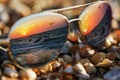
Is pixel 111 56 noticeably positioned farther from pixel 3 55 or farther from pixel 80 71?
pixel 3 55

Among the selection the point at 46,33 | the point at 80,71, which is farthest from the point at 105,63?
the point at 46,33

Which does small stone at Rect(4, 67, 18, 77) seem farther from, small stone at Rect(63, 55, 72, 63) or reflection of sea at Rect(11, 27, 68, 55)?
small stone at Rect(63, 55, 72, 63)

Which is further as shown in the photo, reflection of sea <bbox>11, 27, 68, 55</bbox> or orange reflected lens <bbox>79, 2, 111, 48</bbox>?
orange reflected lens <bbox>79, 2, 111, 48</bbox>

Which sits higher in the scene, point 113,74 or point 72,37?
point 72,37

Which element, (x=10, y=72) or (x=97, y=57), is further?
(x=97, y=57)

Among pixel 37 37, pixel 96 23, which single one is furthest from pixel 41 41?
pixel 96 23

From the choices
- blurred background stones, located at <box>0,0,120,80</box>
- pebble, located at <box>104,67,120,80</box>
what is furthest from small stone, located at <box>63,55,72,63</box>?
pebble, located at <box>104,67,120,80</box>

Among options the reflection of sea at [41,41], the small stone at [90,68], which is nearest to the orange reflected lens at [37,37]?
the reflection of sea at [41,41]
